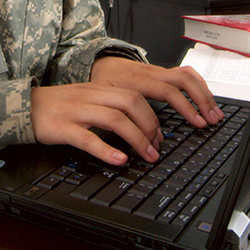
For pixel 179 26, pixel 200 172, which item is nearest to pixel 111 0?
pixel 179 26

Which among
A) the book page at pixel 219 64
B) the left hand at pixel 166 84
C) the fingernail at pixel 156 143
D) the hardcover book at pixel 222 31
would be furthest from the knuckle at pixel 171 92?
the hardcover book at pixel 222 31

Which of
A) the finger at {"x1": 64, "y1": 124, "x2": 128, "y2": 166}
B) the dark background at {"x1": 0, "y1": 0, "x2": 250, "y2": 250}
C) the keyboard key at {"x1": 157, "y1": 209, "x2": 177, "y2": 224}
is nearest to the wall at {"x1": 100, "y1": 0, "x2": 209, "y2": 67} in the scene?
the dark background at {"x1": 0, "y1": 0, "x2": 250, "y2": 250}

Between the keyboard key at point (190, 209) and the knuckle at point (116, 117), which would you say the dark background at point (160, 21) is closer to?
the knuckle at point (116, 117)

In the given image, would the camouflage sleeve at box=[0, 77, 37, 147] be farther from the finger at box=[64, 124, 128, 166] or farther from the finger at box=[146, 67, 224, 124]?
the finger at box=[146, 67, 224, 124]

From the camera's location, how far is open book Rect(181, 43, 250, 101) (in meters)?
0.70

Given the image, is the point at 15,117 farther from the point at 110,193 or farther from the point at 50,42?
the point at 50,42

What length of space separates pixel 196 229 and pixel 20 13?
0.52 metres

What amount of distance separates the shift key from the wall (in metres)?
1.12

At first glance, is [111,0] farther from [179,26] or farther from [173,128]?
[173,128]

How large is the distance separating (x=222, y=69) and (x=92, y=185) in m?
0.49

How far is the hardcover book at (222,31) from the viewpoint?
0.83m

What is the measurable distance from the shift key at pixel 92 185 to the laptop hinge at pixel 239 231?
0.13 meters

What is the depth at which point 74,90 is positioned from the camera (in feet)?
1.63

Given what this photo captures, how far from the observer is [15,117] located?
0.48 meters
